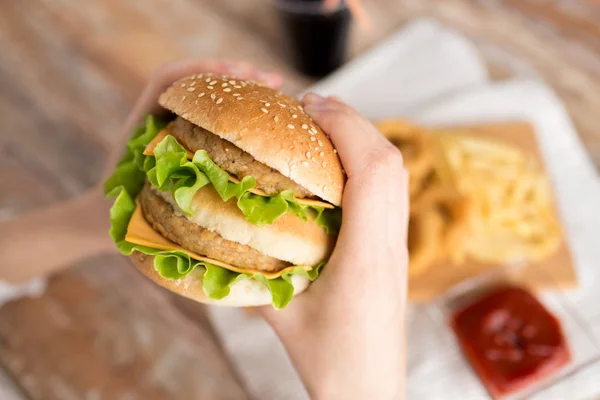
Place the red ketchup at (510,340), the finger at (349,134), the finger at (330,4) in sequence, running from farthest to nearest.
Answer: the finger at (330,4), the red ketchup at (510,340), the finger at (349,134)

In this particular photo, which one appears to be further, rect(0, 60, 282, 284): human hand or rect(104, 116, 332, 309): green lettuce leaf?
rect(0, 60, 282, 284): human hand

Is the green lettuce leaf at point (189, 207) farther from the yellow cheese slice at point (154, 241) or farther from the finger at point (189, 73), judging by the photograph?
the finger at point (189, 73)

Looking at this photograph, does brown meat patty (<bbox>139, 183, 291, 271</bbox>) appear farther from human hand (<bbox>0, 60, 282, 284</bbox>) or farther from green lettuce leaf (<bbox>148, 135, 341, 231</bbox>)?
human hand (<bbox>0, 60, 282, 284</bbox>)

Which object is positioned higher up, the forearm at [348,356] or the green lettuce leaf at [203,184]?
the green lettuce leaf at [203,184]

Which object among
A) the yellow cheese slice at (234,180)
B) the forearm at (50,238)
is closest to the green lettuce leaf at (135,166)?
the yellow cheese slice at (234,180)

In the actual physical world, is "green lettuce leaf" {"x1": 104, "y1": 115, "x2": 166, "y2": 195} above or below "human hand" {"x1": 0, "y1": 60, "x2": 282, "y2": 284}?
above

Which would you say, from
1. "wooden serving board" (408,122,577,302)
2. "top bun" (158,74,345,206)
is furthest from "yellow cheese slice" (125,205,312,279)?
"wooden serving board" (408,122,577,302)

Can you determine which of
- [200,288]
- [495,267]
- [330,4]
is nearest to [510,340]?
[495,267]
